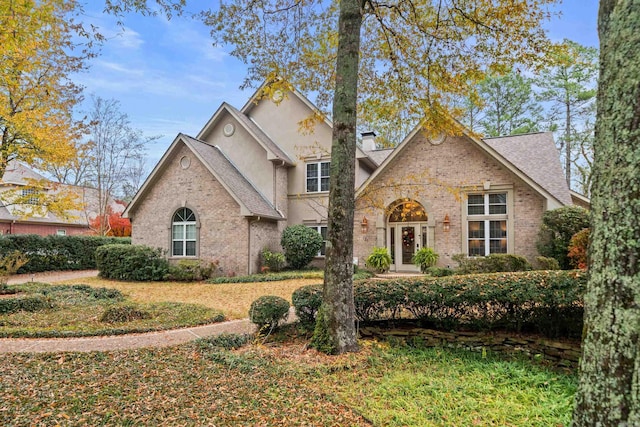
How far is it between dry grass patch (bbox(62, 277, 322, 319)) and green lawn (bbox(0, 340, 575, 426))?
3.58m

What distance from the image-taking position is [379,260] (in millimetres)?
16219

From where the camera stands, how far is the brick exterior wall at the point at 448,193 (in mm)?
14797

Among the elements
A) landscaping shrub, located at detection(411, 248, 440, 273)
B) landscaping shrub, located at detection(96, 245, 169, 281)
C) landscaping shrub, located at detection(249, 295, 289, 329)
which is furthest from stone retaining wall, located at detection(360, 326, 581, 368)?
landscaping shrub, located at detection(96, 245, 169, 281)

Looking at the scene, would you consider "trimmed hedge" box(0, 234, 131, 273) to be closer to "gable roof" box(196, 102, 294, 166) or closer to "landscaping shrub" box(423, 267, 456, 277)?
"gable roof" box(196, 102, 294, 166)

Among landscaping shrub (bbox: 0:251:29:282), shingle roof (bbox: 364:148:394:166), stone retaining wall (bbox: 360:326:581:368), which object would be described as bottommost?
stone retaining wall (bbox: 360:326:581:368)

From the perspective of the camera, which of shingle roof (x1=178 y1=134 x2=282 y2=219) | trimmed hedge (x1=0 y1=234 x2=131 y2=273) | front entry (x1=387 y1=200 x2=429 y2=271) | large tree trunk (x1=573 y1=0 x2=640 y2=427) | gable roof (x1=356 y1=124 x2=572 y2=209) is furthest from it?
trimmed hedge (x1=0 y1=234 x2=131 y2=273)

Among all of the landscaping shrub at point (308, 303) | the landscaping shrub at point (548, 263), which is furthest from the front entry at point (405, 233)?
the landscaping shrub at point (308, 303)

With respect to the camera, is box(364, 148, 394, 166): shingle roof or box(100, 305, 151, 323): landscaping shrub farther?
box(364, 148, 394, 166): shingle roof

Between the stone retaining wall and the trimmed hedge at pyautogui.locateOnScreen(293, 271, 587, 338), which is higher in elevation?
the trimmed hedge at pyautogui.locateOnScreen(293, 271, 587, 338)

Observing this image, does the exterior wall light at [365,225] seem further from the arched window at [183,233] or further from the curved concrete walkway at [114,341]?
the curved concrete walkway at [114,341]

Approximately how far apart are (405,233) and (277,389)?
44.2ft

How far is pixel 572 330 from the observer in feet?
18.6

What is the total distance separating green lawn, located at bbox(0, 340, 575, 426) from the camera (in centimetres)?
389

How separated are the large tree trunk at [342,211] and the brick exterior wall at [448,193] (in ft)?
27.8
